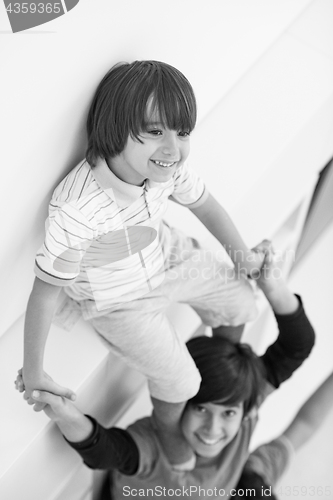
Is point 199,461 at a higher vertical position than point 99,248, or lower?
lower

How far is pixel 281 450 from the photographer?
118cm

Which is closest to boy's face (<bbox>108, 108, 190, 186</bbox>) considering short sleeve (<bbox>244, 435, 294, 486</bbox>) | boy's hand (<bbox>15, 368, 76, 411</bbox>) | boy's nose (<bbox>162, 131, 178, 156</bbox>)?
boy's nose (<bbox>162, 131, 178, 156</bbox>)

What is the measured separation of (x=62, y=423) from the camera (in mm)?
881

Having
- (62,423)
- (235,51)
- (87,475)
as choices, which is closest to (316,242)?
(235,51)

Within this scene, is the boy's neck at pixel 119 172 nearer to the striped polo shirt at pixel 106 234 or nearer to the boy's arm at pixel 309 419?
the striped polo shirt at pixel 106 234

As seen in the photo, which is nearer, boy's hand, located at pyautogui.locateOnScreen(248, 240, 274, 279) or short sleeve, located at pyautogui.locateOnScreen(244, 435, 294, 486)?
boy's hand, located at pyautogui.locateOnScreen(248, 240, 274, 279)

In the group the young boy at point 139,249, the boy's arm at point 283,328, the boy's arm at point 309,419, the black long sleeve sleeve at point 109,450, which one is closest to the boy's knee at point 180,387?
the young boy at point 139,249

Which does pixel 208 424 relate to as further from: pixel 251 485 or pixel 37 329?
pixel 37 329

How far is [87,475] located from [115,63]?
77cm

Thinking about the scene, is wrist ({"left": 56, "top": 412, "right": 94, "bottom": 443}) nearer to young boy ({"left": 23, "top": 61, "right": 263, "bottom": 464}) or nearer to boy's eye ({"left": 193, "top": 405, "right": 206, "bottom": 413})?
young boy ({"left": 23, "top": 61, "right": 263, "bottom": 464})

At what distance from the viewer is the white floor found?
4.65 feet

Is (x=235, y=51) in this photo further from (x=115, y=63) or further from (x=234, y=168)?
(x=115, y=63)

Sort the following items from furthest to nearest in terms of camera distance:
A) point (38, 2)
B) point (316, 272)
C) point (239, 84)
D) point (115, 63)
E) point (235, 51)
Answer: point (316, 272), point (239, 84), point (235, 51), point (115, 63), point (38, 2)

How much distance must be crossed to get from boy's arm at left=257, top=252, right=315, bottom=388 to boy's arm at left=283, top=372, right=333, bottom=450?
12 cm
